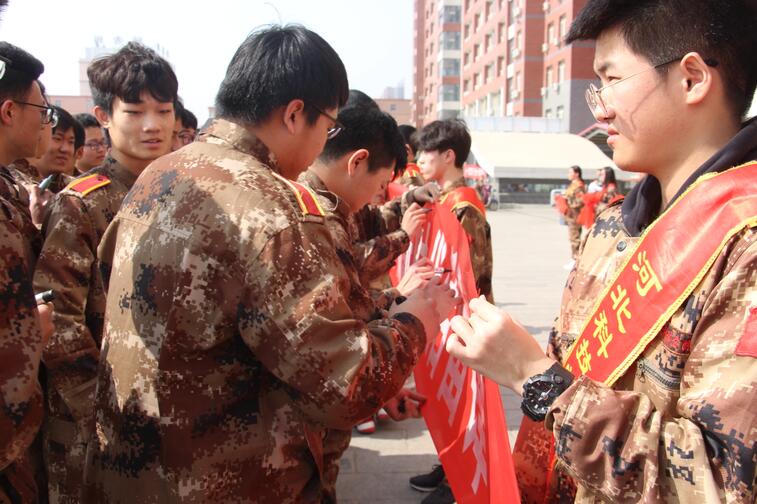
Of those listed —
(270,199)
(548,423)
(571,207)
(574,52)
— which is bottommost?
(571,207)

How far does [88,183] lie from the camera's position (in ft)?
8.03

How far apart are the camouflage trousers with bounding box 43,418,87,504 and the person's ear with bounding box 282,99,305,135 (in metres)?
1.43

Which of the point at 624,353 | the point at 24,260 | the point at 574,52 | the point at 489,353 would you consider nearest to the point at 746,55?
the point at 624,353

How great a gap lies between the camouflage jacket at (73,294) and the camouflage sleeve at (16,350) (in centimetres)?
68

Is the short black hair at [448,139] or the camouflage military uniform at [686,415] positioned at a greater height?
the short black hair at [448,139]

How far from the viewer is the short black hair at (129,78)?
273 centimetres

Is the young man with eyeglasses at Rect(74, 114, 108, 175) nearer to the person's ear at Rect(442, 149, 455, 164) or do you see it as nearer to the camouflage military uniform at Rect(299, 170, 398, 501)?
the person's ear at Rect(442, 149, 455, 164)

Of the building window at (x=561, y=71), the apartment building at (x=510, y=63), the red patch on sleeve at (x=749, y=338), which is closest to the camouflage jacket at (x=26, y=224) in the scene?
the red patch on sleeve at (x=749, y=338)

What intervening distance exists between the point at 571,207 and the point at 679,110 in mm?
10769

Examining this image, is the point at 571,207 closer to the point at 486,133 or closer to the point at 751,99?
the point at 751,99

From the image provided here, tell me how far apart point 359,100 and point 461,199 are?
1383mm

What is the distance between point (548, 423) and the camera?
117cm

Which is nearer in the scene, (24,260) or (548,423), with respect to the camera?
(548,423)

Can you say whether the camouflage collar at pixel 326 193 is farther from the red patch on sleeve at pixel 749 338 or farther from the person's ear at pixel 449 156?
the person's ear at pixel 449 156
